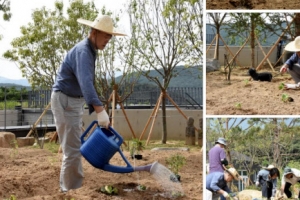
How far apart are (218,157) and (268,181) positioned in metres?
0.46

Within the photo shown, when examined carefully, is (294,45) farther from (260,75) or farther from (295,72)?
(260,75)

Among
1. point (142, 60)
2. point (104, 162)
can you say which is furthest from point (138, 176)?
point (142, 60)

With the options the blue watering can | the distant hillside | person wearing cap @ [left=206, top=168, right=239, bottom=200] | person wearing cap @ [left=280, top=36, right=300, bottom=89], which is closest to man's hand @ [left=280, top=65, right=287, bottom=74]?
person wearing cap @ [left=280, top=36, right=300, bottom=89]

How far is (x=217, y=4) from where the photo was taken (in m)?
4.32

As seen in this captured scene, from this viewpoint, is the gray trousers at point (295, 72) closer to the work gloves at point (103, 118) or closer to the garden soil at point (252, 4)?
the garden soil at point (252, 4)

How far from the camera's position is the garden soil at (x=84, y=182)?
181 inches

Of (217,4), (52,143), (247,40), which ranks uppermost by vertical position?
(217,4)

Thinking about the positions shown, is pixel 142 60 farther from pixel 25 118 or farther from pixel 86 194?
pixel 86 194

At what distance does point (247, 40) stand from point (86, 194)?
1711mm

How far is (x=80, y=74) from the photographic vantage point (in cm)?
429

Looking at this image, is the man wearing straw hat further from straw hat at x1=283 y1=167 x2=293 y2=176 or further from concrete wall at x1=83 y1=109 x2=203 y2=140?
concrete wall at x1=83 y1=109 x2=203 y2=140

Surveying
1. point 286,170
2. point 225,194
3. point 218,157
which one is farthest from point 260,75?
point 225,194

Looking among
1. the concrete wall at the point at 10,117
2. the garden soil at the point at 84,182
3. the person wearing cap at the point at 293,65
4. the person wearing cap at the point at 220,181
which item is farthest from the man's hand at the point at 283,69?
the concrete wall at the point at 10,117

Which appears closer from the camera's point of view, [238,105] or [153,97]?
[238,105]
